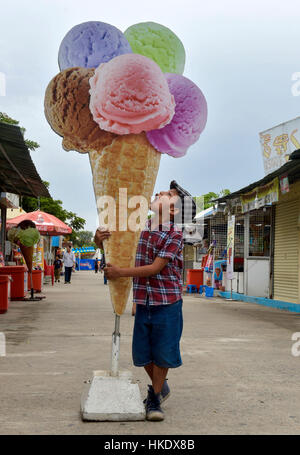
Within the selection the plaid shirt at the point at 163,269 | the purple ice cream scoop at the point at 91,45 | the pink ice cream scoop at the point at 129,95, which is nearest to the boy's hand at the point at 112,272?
the plaid shirt at the point at 163,269

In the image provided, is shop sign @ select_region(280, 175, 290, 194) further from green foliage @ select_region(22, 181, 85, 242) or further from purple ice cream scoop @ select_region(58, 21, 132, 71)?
green foliage @ select_region(22, 181, 85, 242)

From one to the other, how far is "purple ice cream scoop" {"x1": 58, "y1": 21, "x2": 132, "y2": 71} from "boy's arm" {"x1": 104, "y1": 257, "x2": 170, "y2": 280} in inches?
59.2

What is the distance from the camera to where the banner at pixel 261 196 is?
1249 centimetres

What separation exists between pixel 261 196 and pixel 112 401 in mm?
10447

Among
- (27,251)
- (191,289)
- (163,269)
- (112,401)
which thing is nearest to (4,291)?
(27,251)

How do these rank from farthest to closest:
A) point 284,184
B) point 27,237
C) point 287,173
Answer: point 27,237
point 284,184
point 287,173

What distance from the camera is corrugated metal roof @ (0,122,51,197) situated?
7.86 meters

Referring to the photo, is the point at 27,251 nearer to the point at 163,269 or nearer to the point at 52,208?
the point at 163,269

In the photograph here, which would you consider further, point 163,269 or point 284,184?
point 284,184

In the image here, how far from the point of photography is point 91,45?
12.8 feet

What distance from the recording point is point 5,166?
33.6 feet

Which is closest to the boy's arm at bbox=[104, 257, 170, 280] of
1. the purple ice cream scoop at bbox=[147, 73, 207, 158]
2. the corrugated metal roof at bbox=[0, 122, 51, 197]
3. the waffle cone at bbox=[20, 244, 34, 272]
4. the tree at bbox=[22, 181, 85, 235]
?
the purple ice cream scoop at bbox=[147, 73, 207, 158]
